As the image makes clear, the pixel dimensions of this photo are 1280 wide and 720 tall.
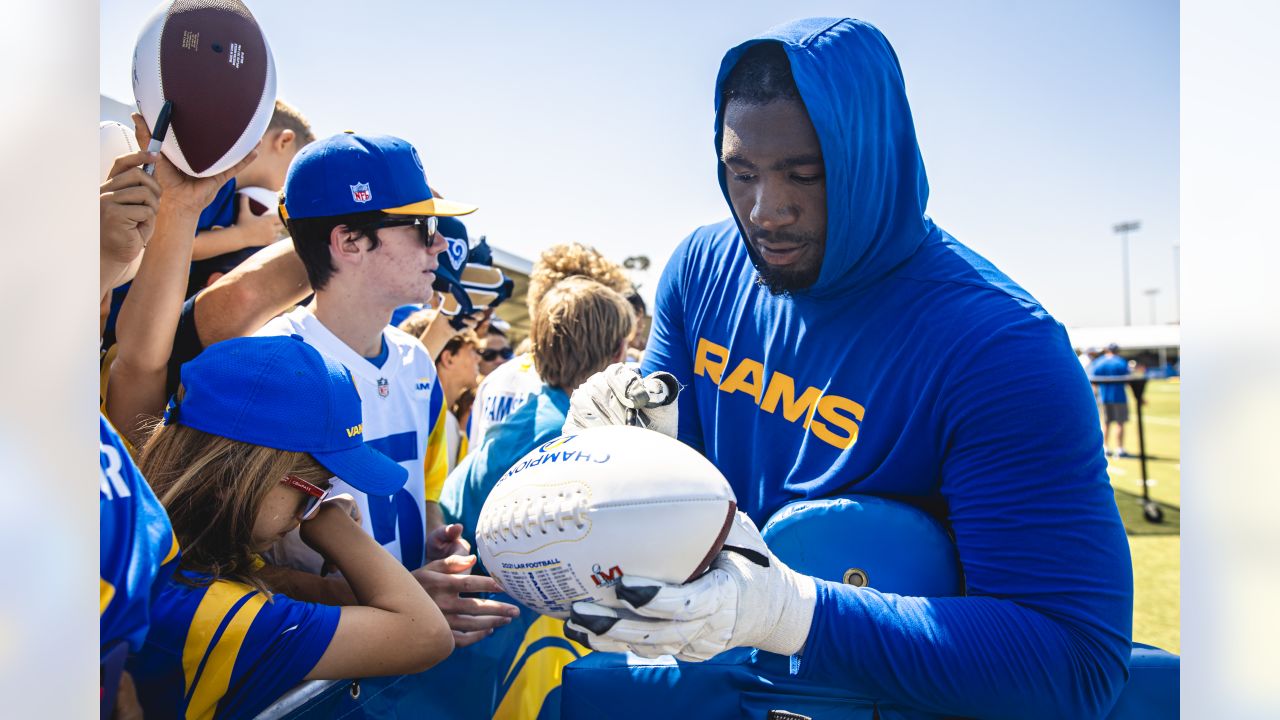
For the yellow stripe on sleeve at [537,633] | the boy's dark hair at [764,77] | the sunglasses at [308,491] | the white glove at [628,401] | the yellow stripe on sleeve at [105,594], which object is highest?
the boy's dark hair at [764,77]

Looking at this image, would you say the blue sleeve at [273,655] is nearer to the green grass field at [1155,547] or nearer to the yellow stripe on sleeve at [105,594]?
the yellow stripe on sleeve at [105,594]

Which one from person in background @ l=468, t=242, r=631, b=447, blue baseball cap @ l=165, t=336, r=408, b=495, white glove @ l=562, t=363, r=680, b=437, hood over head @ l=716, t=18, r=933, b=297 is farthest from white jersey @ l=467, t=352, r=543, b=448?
hood over head @ l=716, t=18, r=933, b=297

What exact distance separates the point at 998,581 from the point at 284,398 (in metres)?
1.42

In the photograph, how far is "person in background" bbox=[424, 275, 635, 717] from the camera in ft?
6.43

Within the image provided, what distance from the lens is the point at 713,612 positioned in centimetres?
114

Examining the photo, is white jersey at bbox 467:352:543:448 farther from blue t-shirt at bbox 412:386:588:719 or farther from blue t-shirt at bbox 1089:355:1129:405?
blue t-shirt at bbox 1089:355:1129:405

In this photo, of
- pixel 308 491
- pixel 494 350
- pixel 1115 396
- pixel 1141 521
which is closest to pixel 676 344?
pixel 308 491

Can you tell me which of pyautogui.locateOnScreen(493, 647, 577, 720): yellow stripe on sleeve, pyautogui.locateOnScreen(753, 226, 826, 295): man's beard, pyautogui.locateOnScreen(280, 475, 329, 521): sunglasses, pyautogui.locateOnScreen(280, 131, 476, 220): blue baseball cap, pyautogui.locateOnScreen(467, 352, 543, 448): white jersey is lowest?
pyautogui.locateOnScreen(493, 647, 577, 720): yellow stripe on sleeve

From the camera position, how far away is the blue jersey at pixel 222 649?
49.0 inches

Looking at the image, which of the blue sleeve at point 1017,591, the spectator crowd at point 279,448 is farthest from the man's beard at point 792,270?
the spectator crowd at point 279,448

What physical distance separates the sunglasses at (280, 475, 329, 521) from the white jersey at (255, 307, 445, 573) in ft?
1.14

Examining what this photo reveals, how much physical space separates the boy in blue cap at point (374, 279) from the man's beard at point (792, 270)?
108 centimetres

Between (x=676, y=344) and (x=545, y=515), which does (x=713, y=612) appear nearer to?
(x=545, y=515)

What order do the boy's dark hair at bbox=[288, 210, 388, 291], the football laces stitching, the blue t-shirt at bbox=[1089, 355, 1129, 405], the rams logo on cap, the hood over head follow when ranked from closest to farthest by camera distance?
1. the football laces stitching
2. the hood over head
3. the boy's dark hair at bbox=[288, 210, 388, 291]
4. the rams logo on cap
5. the blue t-shirt at bbox=[1089, 355, 1129, 405]
